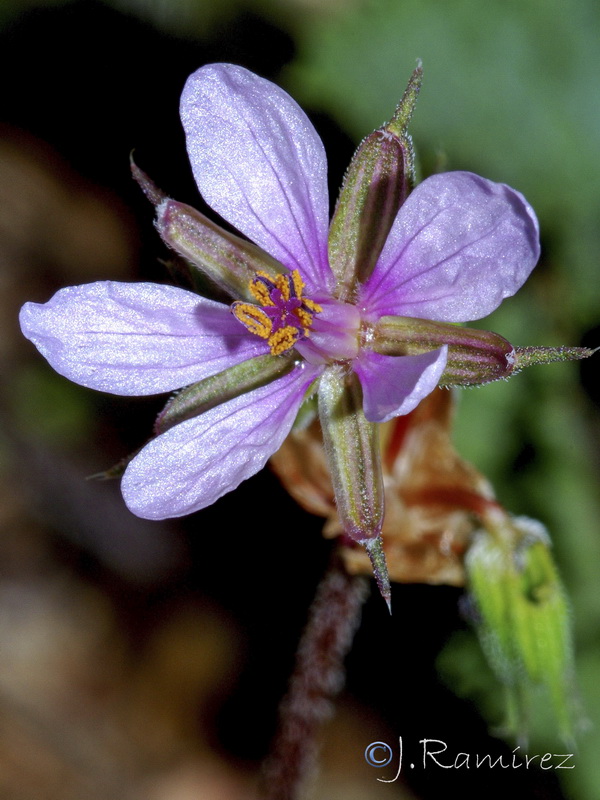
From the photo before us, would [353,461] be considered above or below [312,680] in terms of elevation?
above

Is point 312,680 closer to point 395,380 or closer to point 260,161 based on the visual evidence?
point 395,380

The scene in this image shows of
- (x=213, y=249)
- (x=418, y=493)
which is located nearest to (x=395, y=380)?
(x=213, y=249)

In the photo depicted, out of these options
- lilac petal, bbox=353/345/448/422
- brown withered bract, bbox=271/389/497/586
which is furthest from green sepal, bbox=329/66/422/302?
brown withered bract, bbox=271/389/497/586

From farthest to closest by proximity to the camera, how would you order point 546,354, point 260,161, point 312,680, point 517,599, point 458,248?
point 312,680, point 517,599, point 260,161, point 458,248, point 546,354

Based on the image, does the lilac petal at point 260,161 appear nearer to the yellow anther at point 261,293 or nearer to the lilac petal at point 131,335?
the yellow anther at point 261,293

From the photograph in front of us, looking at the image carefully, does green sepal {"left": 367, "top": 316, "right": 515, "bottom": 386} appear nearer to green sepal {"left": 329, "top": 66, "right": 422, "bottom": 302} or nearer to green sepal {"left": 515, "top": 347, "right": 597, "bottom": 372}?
green sepal {"left": 515, "top": 347, "right": 597, "bottom": 372}

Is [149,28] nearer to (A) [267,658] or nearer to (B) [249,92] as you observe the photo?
(B) [249,92]

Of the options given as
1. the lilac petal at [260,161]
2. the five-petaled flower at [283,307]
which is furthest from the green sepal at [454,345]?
the lilac petal at [260,161]
